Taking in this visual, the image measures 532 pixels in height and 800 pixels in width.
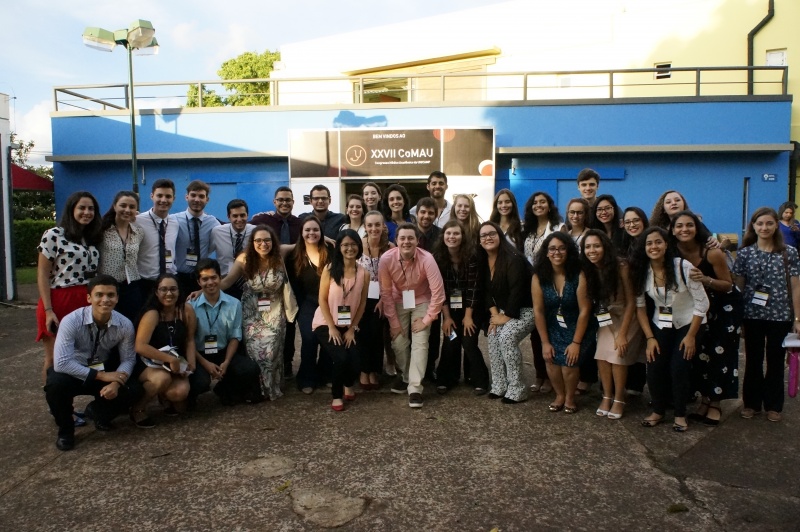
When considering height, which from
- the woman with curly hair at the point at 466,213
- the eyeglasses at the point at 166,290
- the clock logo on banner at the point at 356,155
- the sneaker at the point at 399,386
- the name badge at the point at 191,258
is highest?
the clock logo on banner at the point at 356,155

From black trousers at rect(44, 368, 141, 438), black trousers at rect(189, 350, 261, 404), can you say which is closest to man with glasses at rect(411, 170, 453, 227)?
black trousers at rect(189, 350, 261, 404)

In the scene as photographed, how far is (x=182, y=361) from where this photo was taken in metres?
4.44

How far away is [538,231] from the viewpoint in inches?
212

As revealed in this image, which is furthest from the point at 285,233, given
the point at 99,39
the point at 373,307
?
the point at 99,39

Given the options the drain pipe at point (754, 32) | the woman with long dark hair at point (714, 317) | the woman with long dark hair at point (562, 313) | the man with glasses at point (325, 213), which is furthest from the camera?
the drain pipe at point (754, 32)

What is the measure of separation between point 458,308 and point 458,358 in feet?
1.52

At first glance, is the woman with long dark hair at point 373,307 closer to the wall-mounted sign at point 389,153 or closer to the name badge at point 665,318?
the name badge at point 665,318

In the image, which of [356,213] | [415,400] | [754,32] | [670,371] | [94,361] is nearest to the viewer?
[94,361]

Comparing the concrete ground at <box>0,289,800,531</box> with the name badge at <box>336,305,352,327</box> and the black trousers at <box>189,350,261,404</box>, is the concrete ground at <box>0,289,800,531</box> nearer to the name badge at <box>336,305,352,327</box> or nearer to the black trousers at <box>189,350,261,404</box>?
the black trousers at <box>189,350,261,404</box>

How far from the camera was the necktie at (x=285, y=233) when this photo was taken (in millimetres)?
5758

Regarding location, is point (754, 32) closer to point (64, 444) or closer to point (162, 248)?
point (162, 248)

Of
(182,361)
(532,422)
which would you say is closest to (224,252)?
(182,361)

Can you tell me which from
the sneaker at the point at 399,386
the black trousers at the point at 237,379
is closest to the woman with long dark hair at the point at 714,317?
the sneaker at the point at 399,386

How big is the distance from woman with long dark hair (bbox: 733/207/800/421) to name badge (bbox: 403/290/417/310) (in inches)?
101
